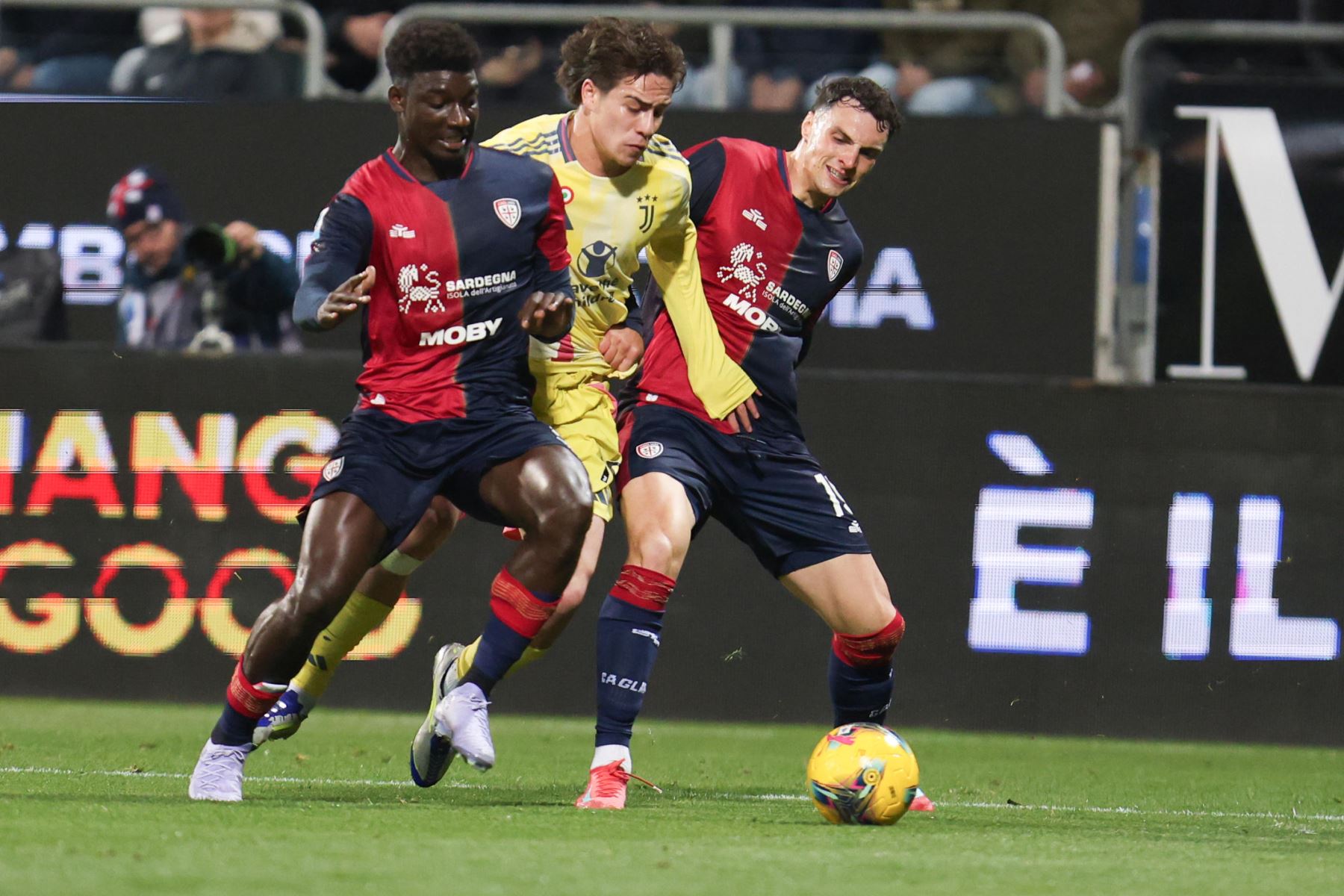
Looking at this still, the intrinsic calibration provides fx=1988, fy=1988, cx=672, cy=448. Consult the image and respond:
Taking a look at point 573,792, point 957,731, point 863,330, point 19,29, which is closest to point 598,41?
point 573,792

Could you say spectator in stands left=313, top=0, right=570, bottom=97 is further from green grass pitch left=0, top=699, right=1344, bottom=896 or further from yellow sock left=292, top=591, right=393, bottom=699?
yellow sock left=292, top=591, right=393, bottom=699

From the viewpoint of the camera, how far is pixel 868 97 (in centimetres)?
630

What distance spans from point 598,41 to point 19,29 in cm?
460

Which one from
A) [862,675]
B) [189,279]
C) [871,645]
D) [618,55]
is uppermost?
[618,55]

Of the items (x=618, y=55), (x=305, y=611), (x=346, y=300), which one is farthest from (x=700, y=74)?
(x=305, y=611)

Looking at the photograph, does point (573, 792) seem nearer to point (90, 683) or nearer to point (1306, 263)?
point (90, 683)

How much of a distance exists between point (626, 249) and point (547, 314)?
34.2 inches

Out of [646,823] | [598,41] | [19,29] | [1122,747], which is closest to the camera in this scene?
[646,823]

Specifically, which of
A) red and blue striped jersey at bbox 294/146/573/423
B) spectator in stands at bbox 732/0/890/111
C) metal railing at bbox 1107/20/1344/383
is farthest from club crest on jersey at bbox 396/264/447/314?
metal railing at bbox 1107/20/1344/383

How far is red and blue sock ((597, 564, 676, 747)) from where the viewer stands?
5.80 metres

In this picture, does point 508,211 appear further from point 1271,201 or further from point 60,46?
point 60,46

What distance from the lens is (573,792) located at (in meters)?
6.39

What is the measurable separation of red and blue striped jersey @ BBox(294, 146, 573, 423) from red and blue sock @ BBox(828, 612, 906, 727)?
135 cm

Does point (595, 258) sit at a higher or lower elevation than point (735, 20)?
lower
